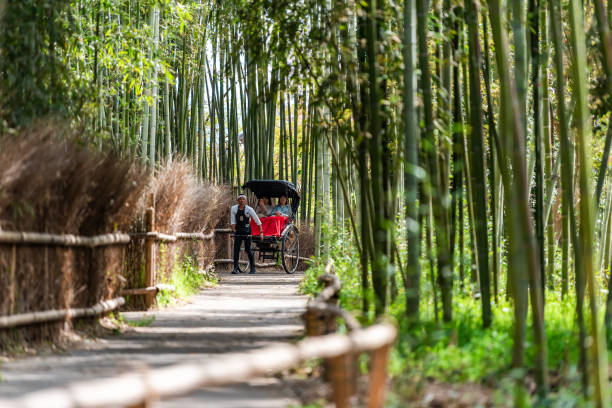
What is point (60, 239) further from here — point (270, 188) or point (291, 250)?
point (291, 250)

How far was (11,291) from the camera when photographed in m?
6.56

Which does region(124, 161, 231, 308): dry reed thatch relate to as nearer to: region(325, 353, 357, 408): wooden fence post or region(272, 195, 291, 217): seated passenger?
region(272, 195, 291, 217): seated passenger

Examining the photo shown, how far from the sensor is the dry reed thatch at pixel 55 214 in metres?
6.57

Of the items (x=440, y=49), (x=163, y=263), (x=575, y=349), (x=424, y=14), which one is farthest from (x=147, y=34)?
(x=575, y=349)

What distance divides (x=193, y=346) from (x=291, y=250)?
11.6 m

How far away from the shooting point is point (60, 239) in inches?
283

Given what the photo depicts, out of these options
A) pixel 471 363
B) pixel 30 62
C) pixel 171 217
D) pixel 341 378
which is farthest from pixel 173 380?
pixel 171 217

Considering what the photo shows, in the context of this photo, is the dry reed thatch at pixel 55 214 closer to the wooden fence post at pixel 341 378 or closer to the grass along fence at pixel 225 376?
the grass along fence at pixel 225 376

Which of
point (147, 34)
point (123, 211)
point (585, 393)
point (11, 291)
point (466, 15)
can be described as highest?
point (147, 34)

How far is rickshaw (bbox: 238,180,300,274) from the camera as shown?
17.7 meters

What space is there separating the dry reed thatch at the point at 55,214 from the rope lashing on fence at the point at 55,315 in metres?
0.06

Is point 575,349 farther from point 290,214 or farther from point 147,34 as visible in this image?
point 290,214

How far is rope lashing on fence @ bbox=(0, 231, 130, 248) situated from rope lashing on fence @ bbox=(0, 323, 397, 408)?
3.42 metres

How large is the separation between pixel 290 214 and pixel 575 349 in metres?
11.9
